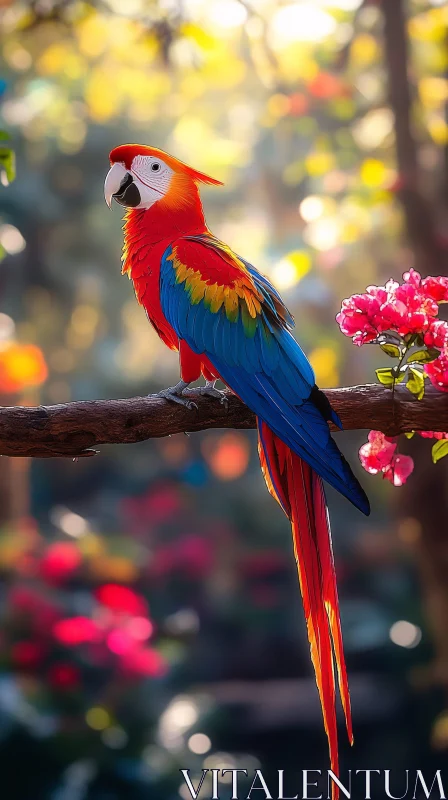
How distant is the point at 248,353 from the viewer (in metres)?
0.98

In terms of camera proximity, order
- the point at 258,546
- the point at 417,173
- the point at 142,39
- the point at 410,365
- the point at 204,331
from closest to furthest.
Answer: the point at 410,365, the point at 204,331, the point at 417,173, the point at 142,39, the point at 258,546

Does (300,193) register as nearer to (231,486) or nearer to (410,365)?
(231,486)

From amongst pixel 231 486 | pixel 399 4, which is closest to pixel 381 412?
pixel 399 4

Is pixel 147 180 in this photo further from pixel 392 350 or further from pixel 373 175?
pixel 373 175

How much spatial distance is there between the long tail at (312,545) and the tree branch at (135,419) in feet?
0.23

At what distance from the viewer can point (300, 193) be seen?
3518 millimetres

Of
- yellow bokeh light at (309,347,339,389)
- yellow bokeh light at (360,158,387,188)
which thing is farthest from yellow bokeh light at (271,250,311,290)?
yellow bokeh light at (309,347,339,389)

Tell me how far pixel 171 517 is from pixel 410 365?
3.12 meters

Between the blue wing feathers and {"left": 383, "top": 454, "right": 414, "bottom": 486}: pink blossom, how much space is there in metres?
0.09

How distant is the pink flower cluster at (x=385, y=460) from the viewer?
3.01 feet

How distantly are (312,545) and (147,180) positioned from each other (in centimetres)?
54

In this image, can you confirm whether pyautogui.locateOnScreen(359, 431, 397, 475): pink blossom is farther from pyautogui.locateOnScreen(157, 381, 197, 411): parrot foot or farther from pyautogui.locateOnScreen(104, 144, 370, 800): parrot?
pyautogui.locateOnScreen(157, 381, 197, 411): parrot foot

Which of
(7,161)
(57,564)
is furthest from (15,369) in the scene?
(7,161)

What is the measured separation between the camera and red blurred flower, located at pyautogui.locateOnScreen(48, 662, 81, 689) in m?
2.15
